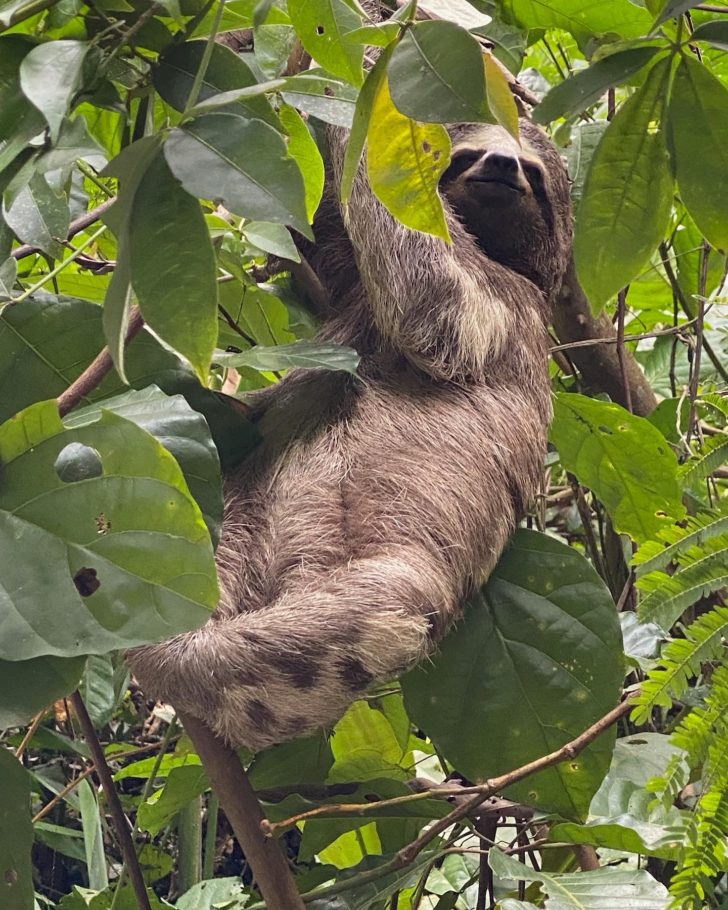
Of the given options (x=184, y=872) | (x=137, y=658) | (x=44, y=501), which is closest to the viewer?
(x=44, y=501)

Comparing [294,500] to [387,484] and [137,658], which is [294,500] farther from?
[137,658]

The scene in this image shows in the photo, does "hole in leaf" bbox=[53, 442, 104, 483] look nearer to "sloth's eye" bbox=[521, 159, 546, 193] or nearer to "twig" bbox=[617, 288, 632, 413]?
"twig" bbox=[617, 288, 632, 413]

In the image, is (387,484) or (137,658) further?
(387,484)

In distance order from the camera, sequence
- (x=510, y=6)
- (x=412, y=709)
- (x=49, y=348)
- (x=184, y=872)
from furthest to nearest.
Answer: (x=184, y=872), (x=510, y=6), (x=412, y=709), (x=49, y=348)

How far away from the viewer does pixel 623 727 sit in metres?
3.86

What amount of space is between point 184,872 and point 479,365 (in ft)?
6.75

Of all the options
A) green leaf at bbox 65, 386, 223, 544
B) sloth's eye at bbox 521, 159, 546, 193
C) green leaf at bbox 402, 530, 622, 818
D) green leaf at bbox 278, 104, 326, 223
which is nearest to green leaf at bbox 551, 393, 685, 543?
green leaf at bbox 402, 530, 622, 818

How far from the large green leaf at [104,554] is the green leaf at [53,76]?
52 centimetres

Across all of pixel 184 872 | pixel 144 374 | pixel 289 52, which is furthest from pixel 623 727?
pixel 289 52

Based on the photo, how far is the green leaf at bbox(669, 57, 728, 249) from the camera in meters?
1.68

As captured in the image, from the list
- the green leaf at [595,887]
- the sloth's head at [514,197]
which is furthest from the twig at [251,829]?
the sloth's head at [514,197]

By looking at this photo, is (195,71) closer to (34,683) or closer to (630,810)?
(34,683)

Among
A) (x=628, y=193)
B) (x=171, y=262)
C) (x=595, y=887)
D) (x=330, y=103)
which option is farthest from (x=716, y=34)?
(x=595, y=887)

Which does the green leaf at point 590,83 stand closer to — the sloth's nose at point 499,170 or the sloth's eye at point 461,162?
the sloth's nose at point 499,170
